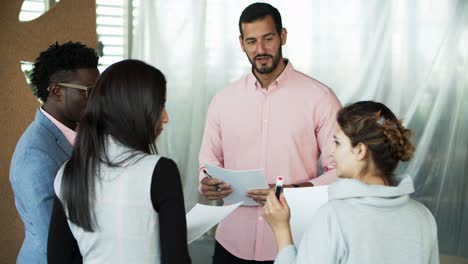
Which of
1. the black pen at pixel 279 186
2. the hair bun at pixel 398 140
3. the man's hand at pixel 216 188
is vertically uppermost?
the hair bun at pixel 398 140

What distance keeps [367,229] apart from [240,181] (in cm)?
81

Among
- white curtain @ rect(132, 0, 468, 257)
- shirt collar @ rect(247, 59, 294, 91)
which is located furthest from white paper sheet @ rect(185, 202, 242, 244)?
white curtain @ rect(132, 0, 468, 257)

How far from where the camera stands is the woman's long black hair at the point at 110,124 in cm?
148

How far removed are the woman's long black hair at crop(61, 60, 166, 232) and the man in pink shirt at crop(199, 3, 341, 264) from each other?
2.86 feet

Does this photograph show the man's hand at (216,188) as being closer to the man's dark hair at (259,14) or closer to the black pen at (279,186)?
the black pen at (279,186)

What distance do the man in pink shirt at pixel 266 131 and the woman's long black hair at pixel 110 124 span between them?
87 cm

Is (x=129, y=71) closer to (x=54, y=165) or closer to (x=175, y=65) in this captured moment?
(x=54, y=165)

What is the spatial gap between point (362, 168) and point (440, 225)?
2.65 meters

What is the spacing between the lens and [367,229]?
58.2 inches

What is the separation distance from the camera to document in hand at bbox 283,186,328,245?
204 cm

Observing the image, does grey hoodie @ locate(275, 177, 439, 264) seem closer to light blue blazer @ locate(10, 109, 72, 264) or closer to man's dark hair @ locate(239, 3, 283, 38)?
light blue blazer @ locate(10, 109, 72, 264)

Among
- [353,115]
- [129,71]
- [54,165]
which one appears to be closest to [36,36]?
[54,165]

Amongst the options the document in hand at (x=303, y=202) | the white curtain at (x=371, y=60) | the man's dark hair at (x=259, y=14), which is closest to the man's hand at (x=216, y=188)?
the document in hand at (x=303, y=202)

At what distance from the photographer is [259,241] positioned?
2402 millimetres
